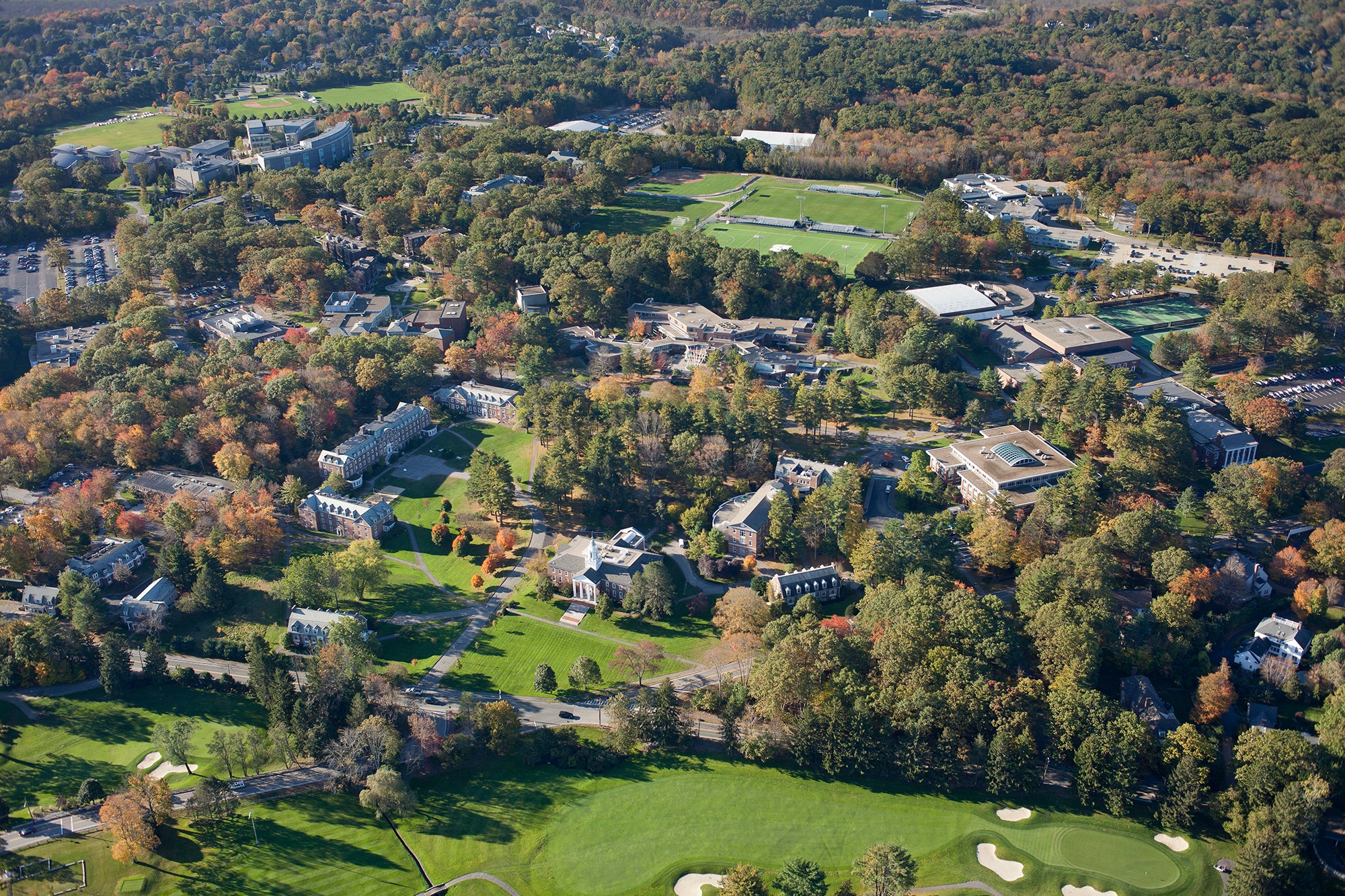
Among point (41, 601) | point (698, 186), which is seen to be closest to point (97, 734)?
point (41, 601)

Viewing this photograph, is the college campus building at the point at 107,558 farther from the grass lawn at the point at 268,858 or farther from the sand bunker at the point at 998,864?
the sand bunker at the point at 998,864

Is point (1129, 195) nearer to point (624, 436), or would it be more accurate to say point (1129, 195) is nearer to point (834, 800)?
point (624, 436)

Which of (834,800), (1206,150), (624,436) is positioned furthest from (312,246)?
(1206,150)

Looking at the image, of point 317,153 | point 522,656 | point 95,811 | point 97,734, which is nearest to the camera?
point 95,811

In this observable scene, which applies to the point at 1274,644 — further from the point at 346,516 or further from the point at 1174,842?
the point at 346,516

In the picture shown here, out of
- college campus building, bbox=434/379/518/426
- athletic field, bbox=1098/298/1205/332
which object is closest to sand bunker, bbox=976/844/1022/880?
college campus building, bbox=434/379/518/426
